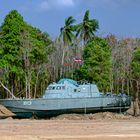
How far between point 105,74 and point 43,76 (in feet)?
40.2

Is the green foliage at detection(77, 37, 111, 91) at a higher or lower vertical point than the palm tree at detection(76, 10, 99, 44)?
lower

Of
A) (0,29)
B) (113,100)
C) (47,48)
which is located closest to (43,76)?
(47,48)

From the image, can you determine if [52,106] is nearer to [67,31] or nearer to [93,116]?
[93,116]

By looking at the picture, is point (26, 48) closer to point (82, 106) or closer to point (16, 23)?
point (16, 23)

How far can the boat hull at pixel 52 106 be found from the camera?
57125 millimetres

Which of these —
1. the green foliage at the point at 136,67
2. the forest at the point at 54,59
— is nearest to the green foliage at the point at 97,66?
the forest at the point at 54,59

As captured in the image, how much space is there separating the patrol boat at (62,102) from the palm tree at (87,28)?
3243 centimetres

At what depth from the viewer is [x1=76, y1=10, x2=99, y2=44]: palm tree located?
9169 centimetres

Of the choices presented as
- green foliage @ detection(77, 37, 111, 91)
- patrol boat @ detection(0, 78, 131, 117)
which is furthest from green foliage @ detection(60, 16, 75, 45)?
patrol boat @ detection(0, 78, 131, 117)

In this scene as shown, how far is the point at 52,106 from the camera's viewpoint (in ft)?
188

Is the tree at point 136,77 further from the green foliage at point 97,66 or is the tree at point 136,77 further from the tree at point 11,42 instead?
the tree at point 11,42

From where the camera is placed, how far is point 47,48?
79.9 m

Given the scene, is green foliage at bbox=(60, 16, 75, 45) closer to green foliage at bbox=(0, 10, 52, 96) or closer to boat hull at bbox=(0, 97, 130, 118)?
green foliage at bbox=(0, 10, 52, 96)

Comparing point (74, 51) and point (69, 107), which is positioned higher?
point (74, 51)
